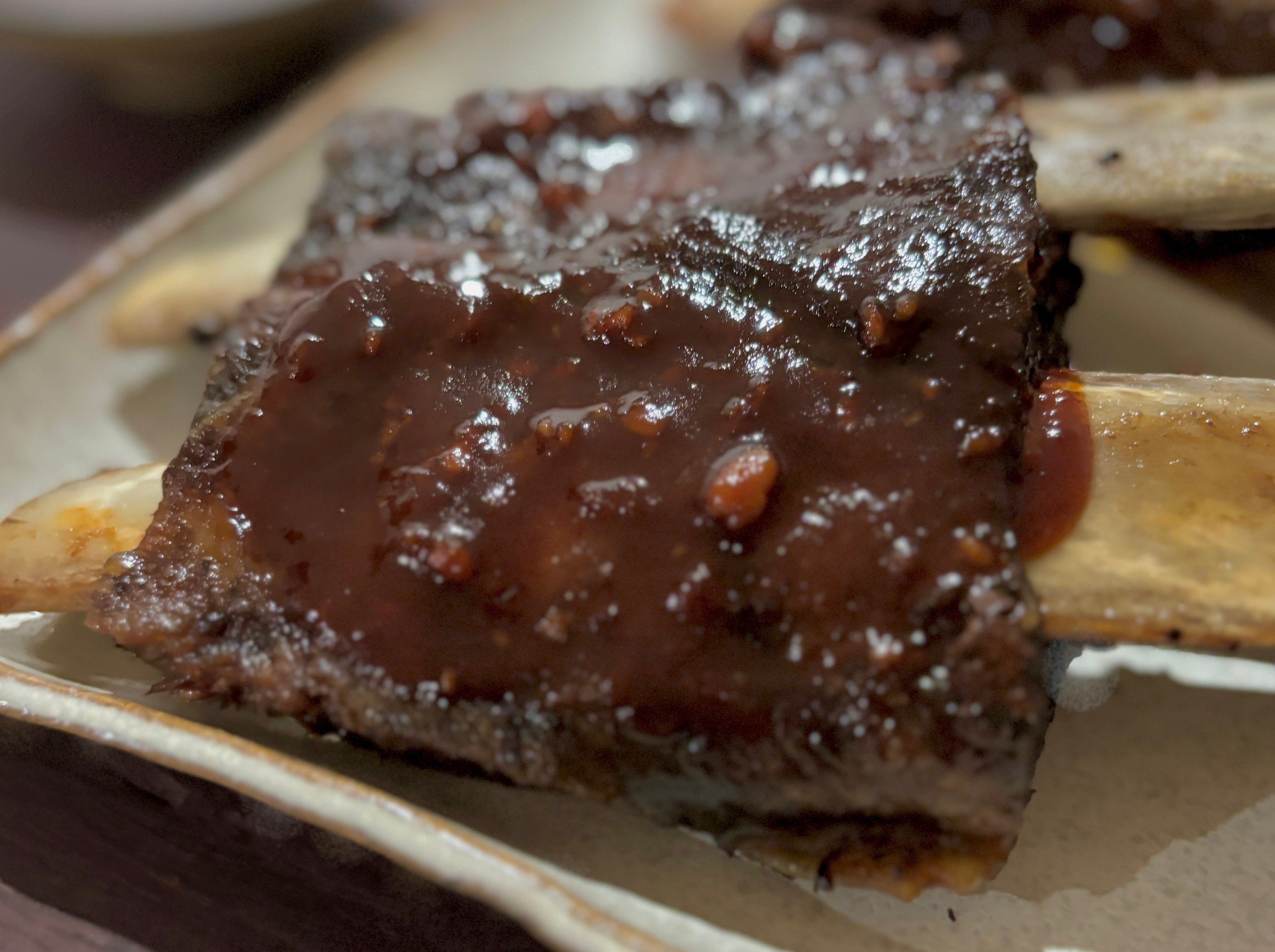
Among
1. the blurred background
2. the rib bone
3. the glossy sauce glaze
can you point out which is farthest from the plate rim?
the blurred background

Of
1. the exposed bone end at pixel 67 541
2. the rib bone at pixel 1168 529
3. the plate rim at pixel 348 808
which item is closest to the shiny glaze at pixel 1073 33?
the rib bone at pixel 1168 529

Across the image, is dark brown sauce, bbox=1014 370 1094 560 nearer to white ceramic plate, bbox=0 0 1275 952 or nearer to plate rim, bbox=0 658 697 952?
white ceramic plate, bbox=0 0 1275 952

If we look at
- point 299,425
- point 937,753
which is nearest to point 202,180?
point 299,425

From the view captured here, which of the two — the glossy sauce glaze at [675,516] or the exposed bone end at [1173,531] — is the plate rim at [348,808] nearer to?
the glossy sauce glaze at [675,516]

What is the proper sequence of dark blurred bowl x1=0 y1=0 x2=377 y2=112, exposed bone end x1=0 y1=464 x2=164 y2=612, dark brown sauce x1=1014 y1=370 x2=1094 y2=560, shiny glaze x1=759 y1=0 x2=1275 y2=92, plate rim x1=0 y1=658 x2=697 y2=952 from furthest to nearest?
dark blurred bowl x1=0 y1=0 x2=377 y2=112 → shiny glaze x1=759 y1=0 x2=1275 y2=92 → exposed bone end x1=0 y1=464 x2=164 y2=612 → dark brown sauce x1=1014 y1=370 x2=1094 y2=560 → plate rim x1=0 y1=658 x2=697 y2=952

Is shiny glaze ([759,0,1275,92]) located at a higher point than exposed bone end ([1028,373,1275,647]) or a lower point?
higher

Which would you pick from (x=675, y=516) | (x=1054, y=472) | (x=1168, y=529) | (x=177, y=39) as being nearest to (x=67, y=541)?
(x=675, y=516)

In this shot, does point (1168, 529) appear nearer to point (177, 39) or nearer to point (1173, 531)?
point (1173, 531)
